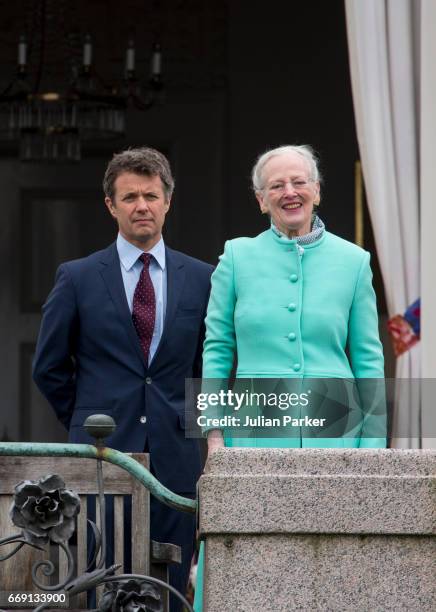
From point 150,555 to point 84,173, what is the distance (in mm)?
4216

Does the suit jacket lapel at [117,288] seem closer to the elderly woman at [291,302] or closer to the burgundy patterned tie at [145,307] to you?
the burgundy patterned tie at [145,307]

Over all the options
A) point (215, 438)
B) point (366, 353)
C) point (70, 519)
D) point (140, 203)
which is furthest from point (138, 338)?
point (70, 519)

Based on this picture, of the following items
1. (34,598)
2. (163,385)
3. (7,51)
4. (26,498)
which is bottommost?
(34,598)

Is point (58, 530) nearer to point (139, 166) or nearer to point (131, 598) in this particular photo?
point (131, 598)

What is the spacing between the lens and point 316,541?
3.47 m

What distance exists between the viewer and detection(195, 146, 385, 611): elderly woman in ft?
13.1

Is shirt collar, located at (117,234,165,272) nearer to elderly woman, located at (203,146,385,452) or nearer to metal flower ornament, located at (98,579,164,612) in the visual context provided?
elderly woman, located at (203,146,385,452)

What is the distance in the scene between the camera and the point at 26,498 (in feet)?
11.3

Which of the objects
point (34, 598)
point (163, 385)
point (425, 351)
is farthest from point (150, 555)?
point (425, 351)

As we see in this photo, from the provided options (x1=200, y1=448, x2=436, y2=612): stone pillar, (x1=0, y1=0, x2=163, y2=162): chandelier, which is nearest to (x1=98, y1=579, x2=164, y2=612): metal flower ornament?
(x1=200, y1=448, x2=436, y2=612): stone pillar

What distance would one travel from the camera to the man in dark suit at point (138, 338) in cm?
452

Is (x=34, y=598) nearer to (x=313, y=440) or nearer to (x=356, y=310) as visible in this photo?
(x=313, y=440)

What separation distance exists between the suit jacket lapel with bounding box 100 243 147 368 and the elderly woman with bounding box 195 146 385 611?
0.51m

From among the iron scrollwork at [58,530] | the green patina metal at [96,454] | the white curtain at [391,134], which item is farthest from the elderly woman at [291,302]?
the white curtain at [391,134]
